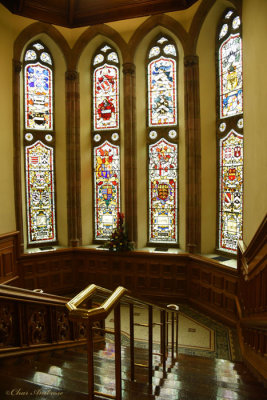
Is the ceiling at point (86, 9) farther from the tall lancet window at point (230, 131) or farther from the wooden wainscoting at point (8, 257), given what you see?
the wooden wainscoting at point (8, 257)

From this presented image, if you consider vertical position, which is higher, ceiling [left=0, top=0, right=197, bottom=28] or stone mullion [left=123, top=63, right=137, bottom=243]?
ceiling [left=0, top=0, right=197, bottom=28]

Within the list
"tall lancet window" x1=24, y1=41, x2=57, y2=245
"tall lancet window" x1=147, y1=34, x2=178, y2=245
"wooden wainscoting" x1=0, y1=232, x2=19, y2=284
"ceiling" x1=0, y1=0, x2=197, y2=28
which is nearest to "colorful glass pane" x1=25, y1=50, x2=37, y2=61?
"tall lancet window" x1=24, y1=41, x2=57, y2=245

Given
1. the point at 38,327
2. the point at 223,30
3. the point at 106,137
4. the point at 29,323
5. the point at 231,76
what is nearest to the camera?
the point at 29,323

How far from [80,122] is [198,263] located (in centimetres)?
418

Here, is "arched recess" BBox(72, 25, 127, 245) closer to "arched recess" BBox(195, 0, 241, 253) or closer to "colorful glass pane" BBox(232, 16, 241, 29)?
"arched recess" BBox(195, 0, 241, 253)

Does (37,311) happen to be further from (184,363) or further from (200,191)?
(200,191)

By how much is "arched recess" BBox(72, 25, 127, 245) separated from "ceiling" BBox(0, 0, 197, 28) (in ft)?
1.28

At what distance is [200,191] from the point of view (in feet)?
21.7

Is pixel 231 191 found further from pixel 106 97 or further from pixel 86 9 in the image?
pixel 86 9

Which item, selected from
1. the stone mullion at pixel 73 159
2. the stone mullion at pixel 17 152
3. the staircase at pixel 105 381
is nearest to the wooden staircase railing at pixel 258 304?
the staircase at pixel 105 381

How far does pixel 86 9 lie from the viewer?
22.3 feet

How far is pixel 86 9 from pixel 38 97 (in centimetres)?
217

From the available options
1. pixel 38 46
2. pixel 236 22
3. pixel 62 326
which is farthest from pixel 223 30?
pixel 62 326

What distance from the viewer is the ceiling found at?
6352 millimetres
